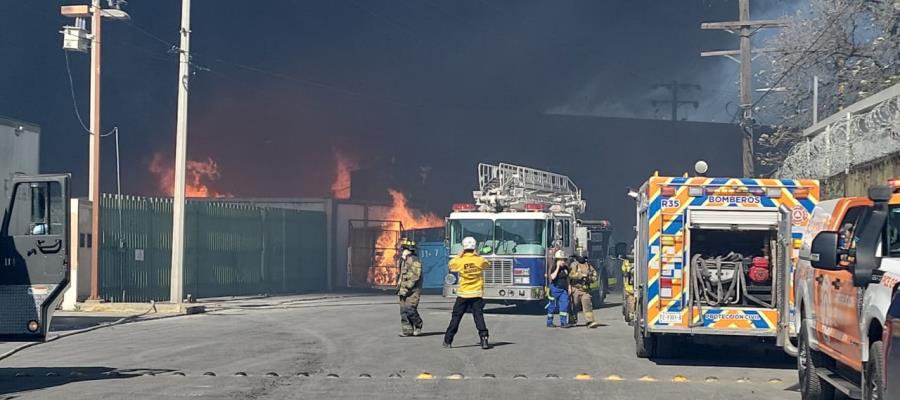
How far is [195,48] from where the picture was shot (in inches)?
2233

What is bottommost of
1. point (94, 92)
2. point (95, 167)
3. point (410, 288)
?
point (410, 288)

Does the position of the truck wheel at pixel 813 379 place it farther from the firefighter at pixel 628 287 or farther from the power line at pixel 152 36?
the power line at pixel 152 36

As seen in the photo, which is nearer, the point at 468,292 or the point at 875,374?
the point at 875,374

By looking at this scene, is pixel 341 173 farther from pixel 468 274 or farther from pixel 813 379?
pixel 813 379

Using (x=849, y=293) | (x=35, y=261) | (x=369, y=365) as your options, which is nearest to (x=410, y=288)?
(x=369, y=365)

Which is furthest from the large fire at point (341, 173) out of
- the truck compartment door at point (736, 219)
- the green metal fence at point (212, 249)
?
the truck compartment door at point (736, 219)

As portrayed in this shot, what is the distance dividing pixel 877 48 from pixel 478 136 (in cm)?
3475

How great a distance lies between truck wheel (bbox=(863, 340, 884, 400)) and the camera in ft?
25.6

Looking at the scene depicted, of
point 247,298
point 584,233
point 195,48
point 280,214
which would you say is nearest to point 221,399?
point 584,233

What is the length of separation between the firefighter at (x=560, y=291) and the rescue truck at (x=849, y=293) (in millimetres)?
9491

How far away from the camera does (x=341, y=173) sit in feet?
178

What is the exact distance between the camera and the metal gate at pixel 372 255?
4130cm

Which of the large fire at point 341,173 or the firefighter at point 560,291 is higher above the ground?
the large fire at point 341,173

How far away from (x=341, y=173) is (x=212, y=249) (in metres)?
20.4
